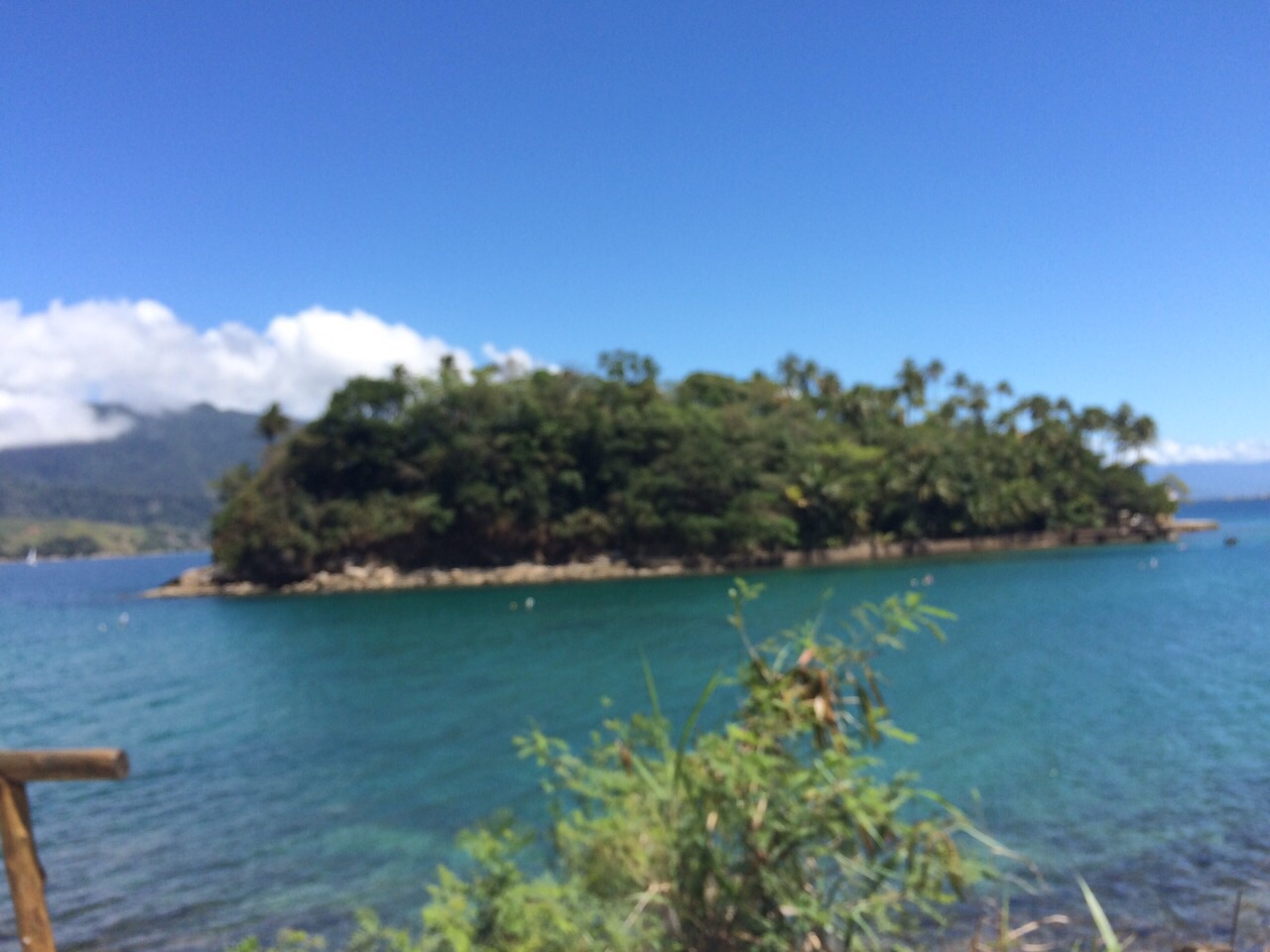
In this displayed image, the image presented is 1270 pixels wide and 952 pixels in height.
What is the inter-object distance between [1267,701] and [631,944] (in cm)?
1519

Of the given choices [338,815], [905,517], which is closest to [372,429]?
[905,517]

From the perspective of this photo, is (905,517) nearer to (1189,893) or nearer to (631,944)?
(1189,893)

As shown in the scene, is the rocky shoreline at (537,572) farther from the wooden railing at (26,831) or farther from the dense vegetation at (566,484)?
the wooden railing at (26,831)

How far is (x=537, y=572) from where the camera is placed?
177 ft

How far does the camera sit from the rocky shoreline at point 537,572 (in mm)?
53281

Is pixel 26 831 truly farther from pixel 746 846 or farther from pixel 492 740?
pixel 492 740

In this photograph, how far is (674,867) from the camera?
3945 mm

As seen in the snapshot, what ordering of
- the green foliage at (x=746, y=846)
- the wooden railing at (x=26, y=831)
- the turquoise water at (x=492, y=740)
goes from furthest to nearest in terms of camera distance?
the turquoise water at (x=492, y=740) < the green foliage at (x=746, y=846) < the wooden railing at (x=26, y=831)

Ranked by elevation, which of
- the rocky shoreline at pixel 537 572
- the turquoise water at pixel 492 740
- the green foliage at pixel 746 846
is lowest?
the turquoise water at pixel 492 740

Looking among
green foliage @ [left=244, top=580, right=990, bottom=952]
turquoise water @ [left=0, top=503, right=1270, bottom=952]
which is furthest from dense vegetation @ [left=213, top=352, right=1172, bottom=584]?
green foliage @ [left=244, top=580, right=990, bottom=952]

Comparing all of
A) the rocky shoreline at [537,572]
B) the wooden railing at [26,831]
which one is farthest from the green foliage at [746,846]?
the rocky shoreline at [537,572]

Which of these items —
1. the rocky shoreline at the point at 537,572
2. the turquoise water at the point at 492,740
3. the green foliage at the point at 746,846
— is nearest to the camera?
the green foliage at the point at 746,846

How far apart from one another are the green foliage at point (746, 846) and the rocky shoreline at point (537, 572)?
4815 cm

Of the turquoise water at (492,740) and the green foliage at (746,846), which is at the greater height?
the green foliage at (746,846)
